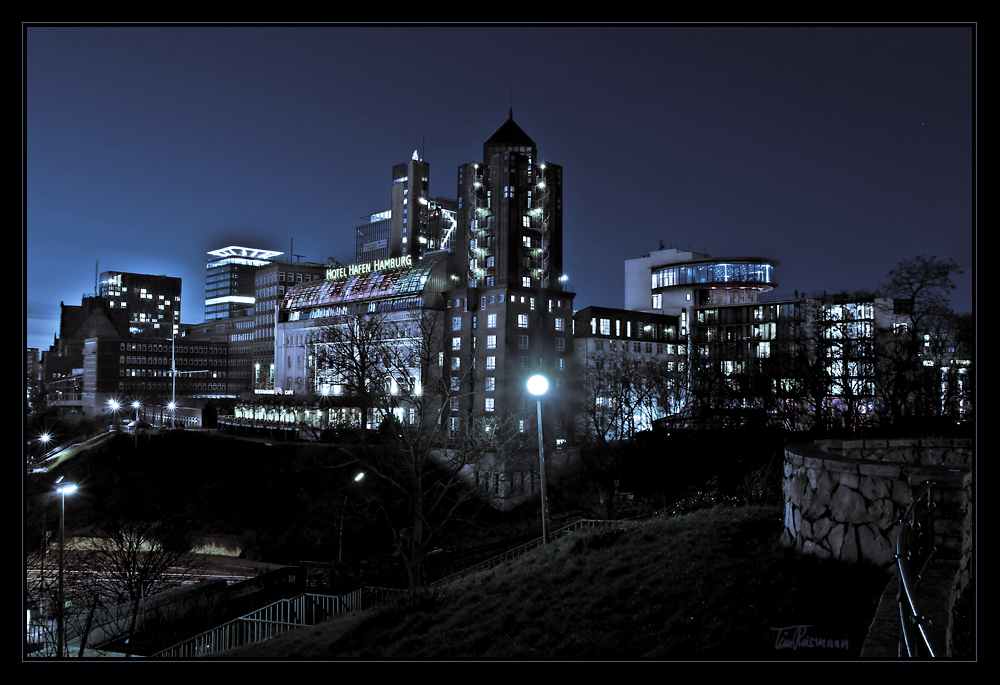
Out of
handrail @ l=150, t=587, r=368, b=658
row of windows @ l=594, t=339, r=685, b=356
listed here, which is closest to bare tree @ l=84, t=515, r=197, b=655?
handrail @ l=150, t=587, r=368, b=658

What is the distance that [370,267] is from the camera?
9069 centimetres

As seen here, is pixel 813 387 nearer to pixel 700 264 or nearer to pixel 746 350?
pixel 746 350

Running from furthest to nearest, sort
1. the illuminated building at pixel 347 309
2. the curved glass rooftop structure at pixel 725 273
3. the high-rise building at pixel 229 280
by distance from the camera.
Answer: the high-rise building at pixel 229 280 → the curved glass rooftop structure at pixel 725 273 → the illuminated building at pixel 347 309

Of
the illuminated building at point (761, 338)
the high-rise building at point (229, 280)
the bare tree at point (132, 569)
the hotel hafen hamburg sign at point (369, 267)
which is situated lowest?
the bare tree at point (132, 569)

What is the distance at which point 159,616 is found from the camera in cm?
2373

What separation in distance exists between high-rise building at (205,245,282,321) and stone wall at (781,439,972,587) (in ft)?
597

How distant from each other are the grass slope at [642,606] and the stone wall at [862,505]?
0.31 m

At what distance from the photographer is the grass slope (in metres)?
8.21

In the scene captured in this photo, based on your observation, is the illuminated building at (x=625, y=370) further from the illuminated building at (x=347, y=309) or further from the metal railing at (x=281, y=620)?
the metal railing at (x=281, y=620)

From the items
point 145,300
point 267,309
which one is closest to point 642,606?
point 267,309

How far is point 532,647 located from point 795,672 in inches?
175

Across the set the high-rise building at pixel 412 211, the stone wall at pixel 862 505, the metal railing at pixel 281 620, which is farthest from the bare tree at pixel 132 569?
the high-rise building at pixel 412 211

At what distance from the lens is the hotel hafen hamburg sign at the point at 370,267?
8644 cm
